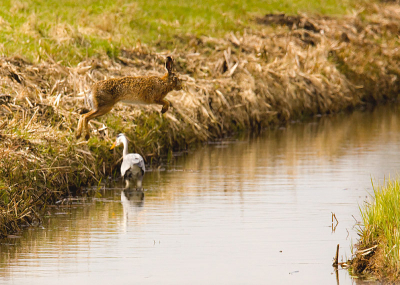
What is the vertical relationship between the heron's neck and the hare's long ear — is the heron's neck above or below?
below

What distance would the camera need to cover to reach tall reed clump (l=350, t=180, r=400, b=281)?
30.8 ft

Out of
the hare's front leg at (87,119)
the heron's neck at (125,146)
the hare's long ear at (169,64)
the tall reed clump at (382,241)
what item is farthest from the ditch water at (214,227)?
the hare's long ear at (169,64)

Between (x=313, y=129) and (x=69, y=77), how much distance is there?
8.99 m

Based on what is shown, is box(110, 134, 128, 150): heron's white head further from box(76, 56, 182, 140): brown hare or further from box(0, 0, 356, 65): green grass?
box(0, 0, 356, 65): green grass

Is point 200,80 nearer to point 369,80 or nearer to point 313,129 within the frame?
point 313,129

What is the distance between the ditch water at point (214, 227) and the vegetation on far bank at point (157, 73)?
84cm

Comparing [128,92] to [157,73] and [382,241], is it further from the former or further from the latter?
[382,241]

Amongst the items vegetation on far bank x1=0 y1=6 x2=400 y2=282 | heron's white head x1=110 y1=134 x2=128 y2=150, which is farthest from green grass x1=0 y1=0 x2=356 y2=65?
heron's white head x1=110 y1=134 x2=128 y2=150

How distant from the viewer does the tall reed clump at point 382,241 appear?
30.8ft

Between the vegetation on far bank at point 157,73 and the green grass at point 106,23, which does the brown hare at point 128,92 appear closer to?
the vegetation on far bank at point 157,73

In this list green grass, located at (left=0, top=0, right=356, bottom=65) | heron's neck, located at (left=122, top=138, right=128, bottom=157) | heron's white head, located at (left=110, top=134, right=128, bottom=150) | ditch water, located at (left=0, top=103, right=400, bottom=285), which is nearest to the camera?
ditch water, located at (left=0, top=103, right=400, bottom=285)

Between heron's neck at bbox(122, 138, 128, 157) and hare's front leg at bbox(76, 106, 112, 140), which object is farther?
heron's neck at bbox(122, 138, 128, 157)

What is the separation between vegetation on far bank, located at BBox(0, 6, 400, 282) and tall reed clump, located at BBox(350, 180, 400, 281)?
4991mm

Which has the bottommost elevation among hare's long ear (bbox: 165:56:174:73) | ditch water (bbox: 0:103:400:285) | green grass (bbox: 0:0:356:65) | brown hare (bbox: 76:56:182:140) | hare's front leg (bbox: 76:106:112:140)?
ditch water (bbox: 0:103:400:285)
